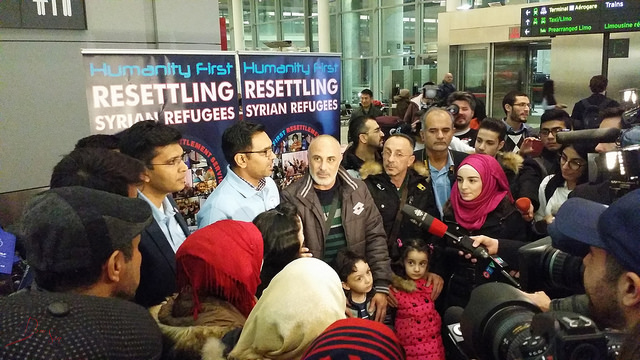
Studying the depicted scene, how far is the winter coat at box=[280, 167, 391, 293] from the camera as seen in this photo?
2.50 metres

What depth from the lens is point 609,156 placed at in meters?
1.51

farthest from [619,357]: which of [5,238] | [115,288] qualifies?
[5,238]

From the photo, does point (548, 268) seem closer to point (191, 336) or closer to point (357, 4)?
point (191, 336)

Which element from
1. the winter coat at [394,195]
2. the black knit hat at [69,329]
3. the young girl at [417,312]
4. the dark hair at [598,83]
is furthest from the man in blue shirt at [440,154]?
the dark hair at [598,83]

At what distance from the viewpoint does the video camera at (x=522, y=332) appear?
851mm

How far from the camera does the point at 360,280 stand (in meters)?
2.41

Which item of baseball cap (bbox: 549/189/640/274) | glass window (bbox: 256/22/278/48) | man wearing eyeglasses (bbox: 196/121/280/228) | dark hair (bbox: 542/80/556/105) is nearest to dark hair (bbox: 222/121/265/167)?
man wearing eyeglasses (bbox: 196/121/280/228)

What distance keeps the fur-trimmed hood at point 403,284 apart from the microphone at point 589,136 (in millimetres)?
1018

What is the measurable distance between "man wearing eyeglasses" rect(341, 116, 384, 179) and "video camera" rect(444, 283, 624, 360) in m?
2.05

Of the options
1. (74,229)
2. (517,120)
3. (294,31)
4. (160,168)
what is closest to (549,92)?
(517,120)

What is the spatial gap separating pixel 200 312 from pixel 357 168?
2.03m

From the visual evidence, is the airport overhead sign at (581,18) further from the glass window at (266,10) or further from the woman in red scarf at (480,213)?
the glass window at (266,10)

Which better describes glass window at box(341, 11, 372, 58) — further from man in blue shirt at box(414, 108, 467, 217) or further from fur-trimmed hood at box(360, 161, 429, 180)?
fur-trimmed hood at box(360, 161, 429, 180)

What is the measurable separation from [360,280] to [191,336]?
127 cm
